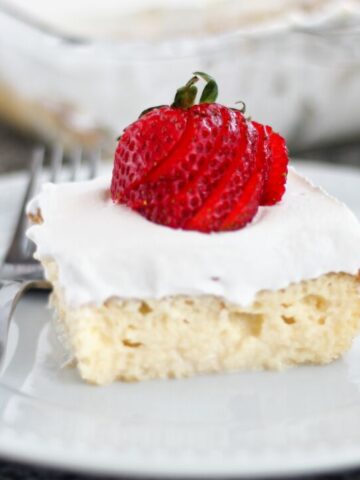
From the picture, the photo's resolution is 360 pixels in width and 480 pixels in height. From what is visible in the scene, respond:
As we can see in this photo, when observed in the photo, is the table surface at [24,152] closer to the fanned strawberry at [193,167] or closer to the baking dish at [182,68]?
the baking dish at [182,68]

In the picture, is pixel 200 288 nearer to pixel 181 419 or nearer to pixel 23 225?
pixel 181 419

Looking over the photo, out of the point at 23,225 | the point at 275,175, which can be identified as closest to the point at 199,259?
the point at 275,175

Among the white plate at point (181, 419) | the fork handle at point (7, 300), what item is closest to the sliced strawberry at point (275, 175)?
the white plate at point (181, 419)

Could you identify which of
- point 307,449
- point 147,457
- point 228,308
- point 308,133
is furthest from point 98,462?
point 308,133

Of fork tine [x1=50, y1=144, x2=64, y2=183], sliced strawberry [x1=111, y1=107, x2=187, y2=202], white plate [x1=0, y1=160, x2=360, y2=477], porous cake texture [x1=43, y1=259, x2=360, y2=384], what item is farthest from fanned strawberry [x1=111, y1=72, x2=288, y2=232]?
fork tine [x1=50, y1=144, x2=64, y2=183]

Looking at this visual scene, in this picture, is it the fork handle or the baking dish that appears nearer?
the fork handle

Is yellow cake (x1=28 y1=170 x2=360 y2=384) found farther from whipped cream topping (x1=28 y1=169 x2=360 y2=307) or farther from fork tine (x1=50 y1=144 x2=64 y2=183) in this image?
fork tine (x1=50 y1=144 x2=64 y2=183)
